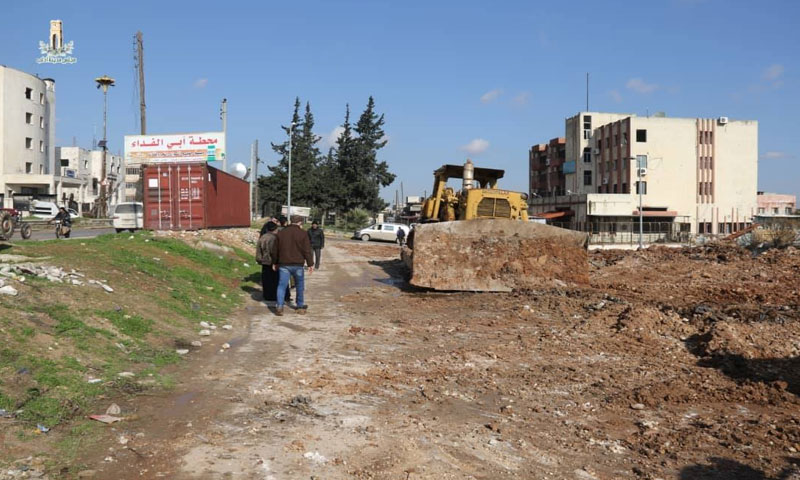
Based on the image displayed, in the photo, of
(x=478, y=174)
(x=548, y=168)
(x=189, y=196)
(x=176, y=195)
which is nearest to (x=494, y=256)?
(x=478, y=174)

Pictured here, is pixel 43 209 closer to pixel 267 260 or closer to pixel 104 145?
pixel 104 145

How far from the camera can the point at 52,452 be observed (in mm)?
4121

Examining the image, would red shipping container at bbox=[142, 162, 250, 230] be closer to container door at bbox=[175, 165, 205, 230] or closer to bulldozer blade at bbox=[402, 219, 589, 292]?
container door at bbox=[175, 165, 205, 230]

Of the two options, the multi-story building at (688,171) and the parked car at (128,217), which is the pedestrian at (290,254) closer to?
the parked car at (128,217)

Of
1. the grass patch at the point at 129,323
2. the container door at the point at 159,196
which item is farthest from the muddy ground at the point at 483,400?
the container door at the point at 159,196

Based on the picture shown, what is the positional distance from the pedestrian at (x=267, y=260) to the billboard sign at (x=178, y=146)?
68.7 ft

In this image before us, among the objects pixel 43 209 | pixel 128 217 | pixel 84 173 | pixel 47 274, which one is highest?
pixel 84 173

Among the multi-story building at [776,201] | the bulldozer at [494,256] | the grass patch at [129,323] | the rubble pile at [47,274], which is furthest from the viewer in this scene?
the multi-story building at [776,201]

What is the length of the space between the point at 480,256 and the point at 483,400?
28.3 ft

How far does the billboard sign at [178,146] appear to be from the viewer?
3228 centimetres

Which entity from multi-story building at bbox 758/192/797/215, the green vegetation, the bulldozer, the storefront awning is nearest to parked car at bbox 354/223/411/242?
the storefront awning

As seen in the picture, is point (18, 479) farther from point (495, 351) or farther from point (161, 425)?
point (495, 351)

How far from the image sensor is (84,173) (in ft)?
261

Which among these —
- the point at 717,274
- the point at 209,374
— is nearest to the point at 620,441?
the point at 209,374
